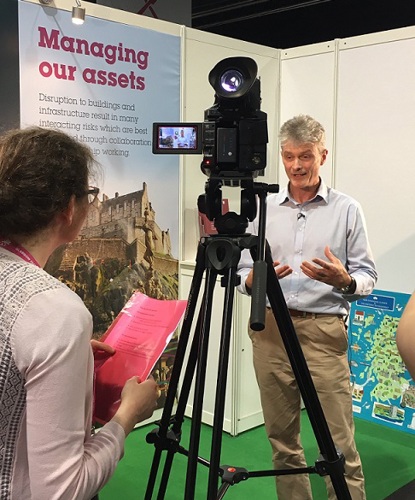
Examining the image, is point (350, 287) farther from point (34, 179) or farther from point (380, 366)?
point (380, 366)

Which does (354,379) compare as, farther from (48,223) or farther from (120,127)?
(48,223)

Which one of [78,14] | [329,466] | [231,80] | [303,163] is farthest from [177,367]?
[78,14]

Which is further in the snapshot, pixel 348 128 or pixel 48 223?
pixel 348 128

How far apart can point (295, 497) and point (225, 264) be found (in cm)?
127

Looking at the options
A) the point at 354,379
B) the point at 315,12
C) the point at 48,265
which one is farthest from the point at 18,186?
the point at 315,12

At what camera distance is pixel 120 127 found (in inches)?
122

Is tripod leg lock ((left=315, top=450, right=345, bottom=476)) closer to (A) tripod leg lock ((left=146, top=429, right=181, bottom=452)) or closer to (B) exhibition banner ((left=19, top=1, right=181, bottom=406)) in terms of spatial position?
(A) tripod leg lock ((left=146, top=429, right=181, bottom=452))

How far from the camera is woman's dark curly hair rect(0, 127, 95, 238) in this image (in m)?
0.99

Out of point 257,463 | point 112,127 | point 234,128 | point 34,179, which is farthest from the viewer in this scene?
point 112,127

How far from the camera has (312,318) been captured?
2.18 metres

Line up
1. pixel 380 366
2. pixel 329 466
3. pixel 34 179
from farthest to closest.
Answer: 1. pixel 380 366
2. pixel 329 466
3. pixel 34 179

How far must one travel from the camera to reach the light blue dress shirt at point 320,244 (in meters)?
2.18

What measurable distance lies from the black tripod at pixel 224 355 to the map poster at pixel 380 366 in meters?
1.97

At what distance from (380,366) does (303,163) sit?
1.71 meters
